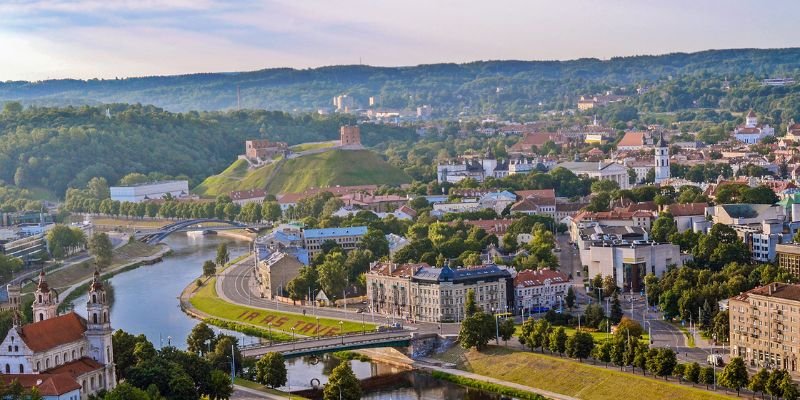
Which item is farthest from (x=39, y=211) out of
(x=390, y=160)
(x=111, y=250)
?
(x=390, y=160)

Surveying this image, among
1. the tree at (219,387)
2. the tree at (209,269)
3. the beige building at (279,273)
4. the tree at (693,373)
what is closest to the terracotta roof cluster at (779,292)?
the tree at (693,373)

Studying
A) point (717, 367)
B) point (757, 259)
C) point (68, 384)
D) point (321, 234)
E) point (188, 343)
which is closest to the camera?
point (68, 384)

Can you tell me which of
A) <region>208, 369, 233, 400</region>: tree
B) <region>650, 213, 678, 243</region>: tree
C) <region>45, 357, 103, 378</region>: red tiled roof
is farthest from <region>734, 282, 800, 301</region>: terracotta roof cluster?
<region>45, 357, 103, 378</region>: red tiled roof

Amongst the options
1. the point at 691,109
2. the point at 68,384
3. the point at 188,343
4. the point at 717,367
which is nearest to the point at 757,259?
the point at 717,367

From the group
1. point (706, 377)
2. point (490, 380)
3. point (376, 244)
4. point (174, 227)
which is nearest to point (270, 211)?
point (174, 227)

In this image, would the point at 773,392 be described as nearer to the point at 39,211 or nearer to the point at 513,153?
the point at 39,211

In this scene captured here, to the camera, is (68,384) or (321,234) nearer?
(68,384)

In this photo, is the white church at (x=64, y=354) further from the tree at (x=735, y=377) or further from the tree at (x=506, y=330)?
the tree at (x=735, y=377)

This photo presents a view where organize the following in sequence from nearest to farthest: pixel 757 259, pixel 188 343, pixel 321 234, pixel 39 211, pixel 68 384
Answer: pixel 68 384, pixel 188 343, pixel 757 259, pixel 321 234, pixel 39 211
